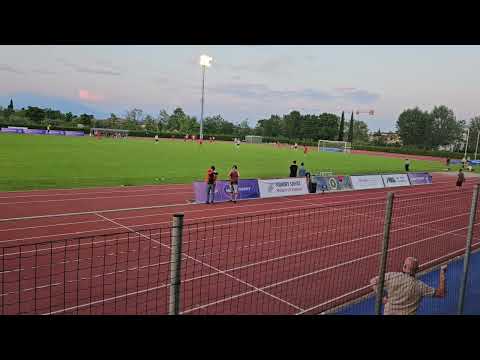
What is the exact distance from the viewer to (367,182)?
26.7 meters

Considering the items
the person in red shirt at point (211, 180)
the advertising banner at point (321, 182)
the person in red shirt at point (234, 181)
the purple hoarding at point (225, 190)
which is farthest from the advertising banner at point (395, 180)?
the person in red shirt at point (211, 180)

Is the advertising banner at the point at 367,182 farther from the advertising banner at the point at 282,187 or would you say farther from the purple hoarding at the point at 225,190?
the purple hoarding at the point at 225,190

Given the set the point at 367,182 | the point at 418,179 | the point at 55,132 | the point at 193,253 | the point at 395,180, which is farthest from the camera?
the point at 55,132

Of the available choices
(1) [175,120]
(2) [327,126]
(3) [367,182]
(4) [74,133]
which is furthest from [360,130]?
(3) [367,182]

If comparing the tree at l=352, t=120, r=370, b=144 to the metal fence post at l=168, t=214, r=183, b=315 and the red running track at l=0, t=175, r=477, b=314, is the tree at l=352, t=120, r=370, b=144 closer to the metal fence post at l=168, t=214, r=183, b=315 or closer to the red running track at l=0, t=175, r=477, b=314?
the red running track at l=0, t=175, r=477, b=314

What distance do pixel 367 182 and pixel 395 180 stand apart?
13.3 feet

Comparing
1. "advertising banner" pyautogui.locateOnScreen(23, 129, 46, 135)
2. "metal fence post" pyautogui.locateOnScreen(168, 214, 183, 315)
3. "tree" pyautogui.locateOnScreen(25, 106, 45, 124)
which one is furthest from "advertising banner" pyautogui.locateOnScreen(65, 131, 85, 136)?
"metal fence post" pyautogui.locateOnScreen(168, 214, 183, 315)

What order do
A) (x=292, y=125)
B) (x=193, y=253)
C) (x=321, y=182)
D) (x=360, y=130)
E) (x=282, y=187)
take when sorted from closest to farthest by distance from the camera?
1. (x=193, y=253)
2. (x=282, y=187)
3. (x=321, y=182)
4. (x=292, y=125)
5. (x=360, y=130)

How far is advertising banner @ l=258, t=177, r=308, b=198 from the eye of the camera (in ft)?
68.1

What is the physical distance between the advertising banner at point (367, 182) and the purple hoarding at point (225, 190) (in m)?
8.70

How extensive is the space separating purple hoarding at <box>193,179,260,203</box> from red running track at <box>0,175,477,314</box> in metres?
0.77

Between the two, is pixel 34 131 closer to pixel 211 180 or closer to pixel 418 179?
pixel 211 180
